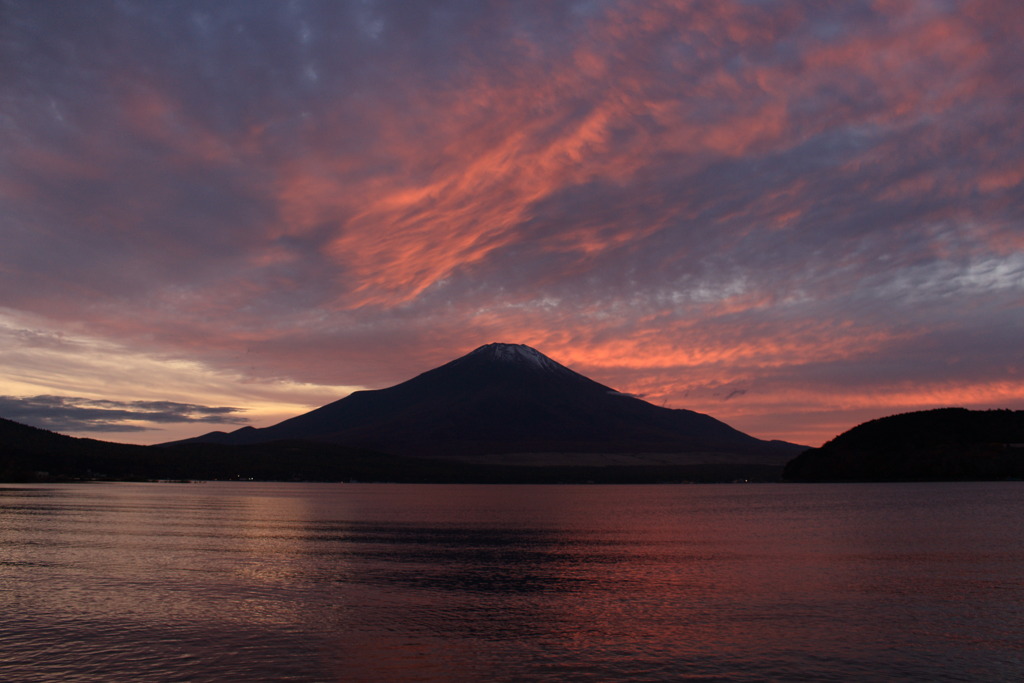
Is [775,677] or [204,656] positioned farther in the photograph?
[204,656]

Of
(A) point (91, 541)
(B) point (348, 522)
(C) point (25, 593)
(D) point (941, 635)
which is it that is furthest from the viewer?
(B) point (348, 522)

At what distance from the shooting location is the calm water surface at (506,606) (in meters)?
28.9

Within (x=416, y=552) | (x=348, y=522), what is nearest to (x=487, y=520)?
(x=348, y=522)

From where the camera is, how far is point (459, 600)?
4322cm

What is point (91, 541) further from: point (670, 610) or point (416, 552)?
point (670, 610)

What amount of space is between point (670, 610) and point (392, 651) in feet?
53.4

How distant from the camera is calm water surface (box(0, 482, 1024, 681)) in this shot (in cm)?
2891

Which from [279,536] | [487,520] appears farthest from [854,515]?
[279,536]

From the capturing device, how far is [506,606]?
4181 cm

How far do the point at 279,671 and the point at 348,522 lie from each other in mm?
81288

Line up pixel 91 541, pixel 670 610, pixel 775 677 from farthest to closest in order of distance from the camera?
pixel 91 541 < pixel 670 610 < pixel 775 677

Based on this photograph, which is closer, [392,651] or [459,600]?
[392,651]

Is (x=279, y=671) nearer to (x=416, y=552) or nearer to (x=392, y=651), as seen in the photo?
(x=392, y=651)

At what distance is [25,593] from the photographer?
141 feet
